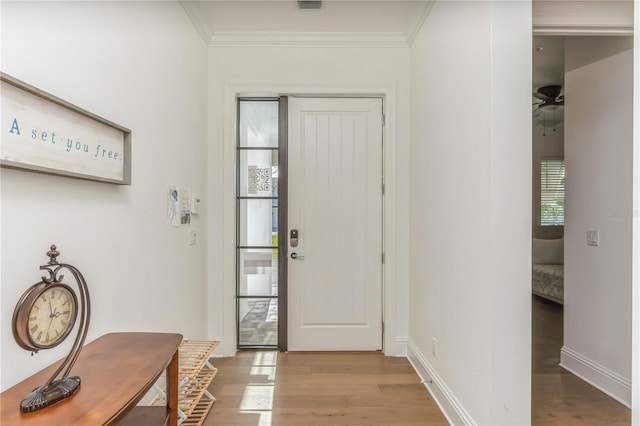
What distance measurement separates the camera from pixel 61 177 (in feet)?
4.34

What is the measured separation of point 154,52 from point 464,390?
2.64 metres

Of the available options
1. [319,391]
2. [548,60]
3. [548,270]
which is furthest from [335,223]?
[548,270]

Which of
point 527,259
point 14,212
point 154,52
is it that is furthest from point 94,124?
point 527,259

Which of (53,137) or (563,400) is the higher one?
(53,137)

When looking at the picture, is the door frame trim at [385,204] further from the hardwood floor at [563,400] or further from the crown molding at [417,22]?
the hardwood floor at [563,400]

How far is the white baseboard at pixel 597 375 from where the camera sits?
2.25 m

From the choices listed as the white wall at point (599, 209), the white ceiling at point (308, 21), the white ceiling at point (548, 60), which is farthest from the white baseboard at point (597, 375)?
the white ceiling at point (308, 21)

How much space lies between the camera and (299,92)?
301cm

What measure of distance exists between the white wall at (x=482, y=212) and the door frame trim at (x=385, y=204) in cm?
64

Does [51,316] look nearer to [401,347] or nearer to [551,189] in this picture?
[401,347]

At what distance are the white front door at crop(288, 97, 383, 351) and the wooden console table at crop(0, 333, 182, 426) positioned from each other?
1.63m

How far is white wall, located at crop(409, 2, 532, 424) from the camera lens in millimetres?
1643

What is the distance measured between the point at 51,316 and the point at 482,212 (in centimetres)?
185

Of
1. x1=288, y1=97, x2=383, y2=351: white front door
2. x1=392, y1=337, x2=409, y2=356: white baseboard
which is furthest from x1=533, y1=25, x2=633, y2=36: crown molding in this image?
x1=392, y1=337, x2=409, y2=356: white baseboard
